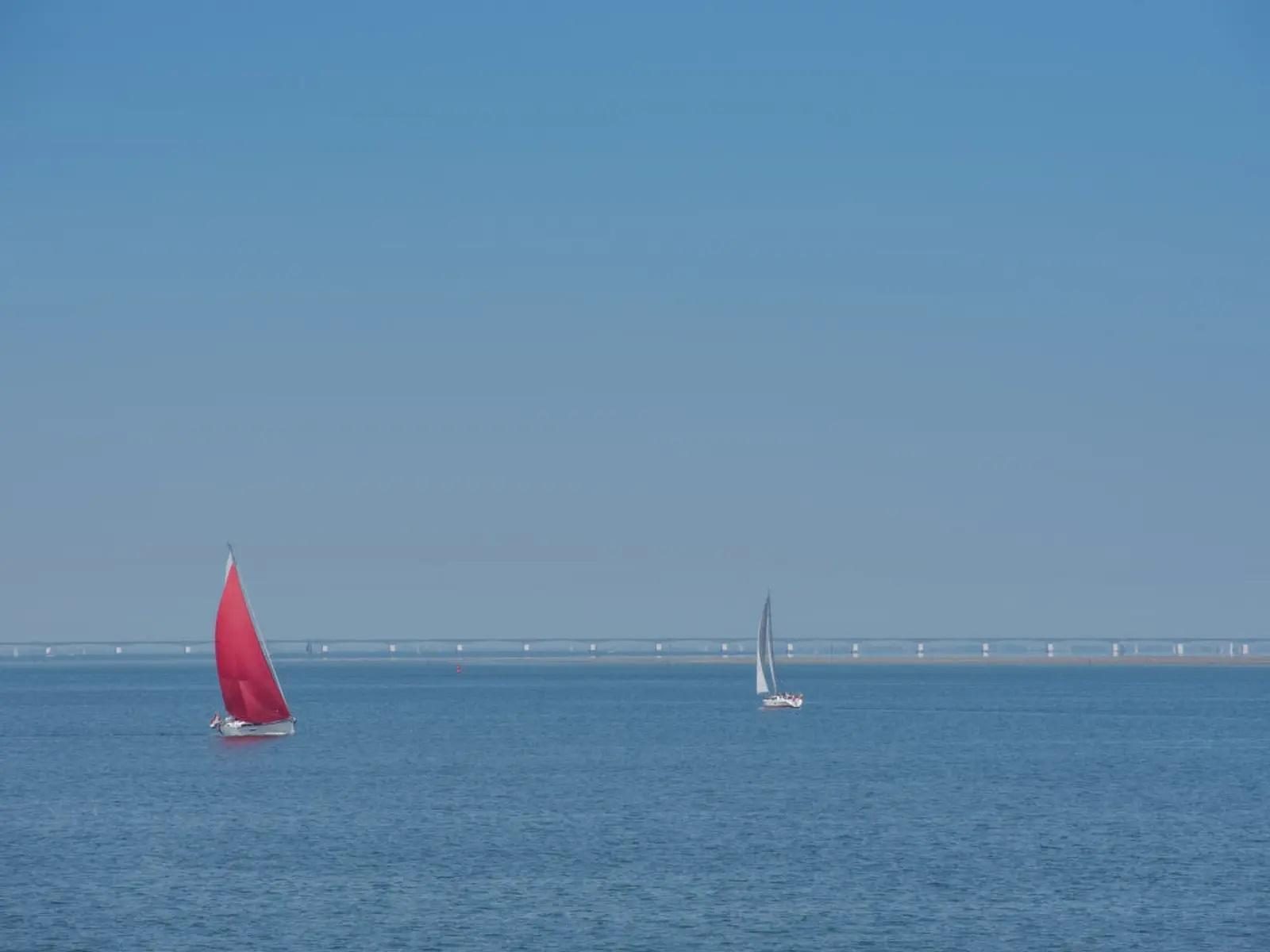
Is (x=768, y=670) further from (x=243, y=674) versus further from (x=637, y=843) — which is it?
(x=637, y=843)

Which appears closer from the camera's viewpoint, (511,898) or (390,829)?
(511,898)

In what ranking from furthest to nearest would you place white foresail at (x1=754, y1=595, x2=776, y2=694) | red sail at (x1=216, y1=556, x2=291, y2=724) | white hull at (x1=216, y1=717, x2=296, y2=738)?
1. white foresail at (x1=754, y1=595, x2=776, y2=694)
2. white hull at (x1=216, y1=717, x2=296, y2=738)
3. red sail at (x1=216, y1=556, x2=291, y2=724)

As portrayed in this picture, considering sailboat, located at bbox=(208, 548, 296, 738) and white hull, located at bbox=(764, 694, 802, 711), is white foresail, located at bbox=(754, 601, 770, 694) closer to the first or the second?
white hull, located at bbox=(764, 694, 802, 711)

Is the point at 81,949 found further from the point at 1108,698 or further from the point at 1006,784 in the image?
the point at 1108,698

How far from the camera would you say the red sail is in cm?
9638

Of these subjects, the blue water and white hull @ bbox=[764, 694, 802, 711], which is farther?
white hull @ bbox=[764, 694, 802, 711]

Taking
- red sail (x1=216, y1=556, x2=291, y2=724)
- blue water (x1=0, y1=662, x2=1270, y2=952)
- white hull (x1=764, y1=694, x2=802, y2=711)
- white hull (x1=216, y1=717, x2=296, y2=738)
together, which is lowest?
blue water (x1=0, y1=662, x2=1270, y2=952)

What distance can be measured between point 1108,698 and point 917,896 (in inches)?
5739

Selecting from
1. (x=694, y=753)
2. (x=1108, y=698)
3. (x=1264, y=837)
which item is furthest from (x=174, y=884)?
(x=1108, y=698)

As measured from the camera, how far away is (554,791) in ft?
252

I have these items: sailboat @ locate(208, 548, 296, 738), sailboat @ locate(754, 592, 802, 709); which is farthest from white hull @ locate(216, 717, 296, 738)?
sailboat @ locate(754, 592, 802, 709)

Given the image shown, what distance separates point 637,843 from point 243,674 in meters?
45.7

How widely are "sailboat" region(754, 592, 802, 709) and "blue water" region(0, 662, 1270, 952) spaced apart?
110 feet

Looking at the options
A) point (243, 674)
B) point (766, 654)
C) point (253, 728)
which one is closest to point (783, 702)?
point (766, 654)
